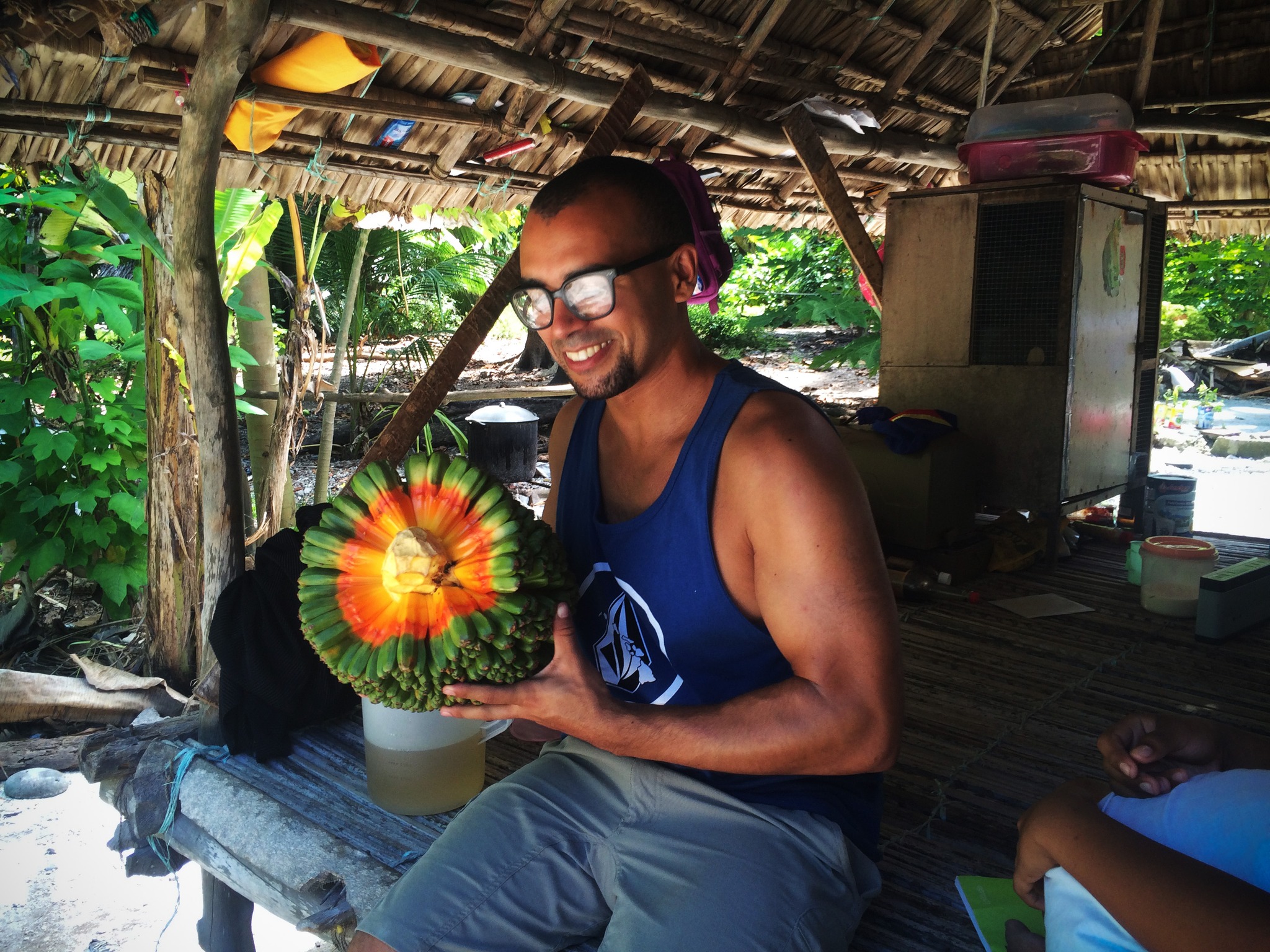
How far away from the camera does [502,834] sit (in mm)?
1609

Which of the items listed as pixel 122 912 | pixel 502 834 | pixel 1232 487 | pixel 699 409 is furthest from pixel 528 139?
pixel 1232 487

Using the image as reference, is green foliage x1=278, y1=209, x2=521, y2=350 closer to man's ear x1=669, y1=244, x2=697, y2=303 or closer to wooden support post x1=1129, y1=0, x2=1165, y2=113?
wooden support post x1=1129, y1=0, x2=1165, y2=113

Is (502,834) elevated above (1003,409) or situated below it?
below

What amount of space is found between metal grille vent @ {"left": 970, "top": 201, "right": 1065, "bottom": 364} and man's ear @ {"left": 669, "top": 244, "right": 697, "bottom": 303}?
3.02m

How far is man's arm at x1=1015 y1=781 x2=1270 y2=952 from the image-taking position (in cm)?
120

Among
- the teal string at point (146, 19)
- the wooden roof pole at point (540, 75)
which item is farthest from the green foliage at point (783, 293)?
the teal string at point (146, 19)

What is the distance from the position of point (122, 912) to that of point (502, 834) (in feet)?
13.2

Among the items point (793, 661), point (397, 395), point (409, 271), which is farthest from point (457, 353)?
point (409, 271)

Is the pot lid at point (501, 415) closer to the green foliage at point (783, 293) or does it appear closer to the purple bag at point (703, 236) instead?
the green foliage at point (783, 293)

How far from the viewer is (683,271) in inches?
71.1

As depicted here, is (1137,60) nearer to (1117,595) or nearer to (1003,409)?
(1003,409)

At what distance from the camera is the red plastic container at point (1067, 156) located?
171 inches

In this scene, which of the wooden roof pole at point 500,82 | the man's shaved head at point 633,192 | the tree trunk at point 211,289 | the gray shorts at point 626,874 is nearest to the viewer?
the gray shorts at point 626,874

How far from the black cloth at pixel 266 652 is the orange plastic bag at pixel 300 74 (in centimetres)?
141
